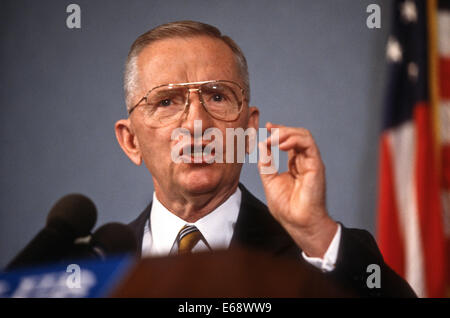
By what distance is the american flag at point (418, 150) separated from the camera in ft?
5.66

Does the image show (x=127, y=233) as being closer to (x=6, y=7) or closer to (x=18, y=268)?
(x=18, y=268)

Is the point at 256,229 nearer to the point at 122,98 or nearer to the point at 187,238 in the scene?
the point at 187,238

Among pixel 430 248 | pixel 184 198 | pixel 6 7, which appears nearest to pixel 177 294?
pixel 184 198

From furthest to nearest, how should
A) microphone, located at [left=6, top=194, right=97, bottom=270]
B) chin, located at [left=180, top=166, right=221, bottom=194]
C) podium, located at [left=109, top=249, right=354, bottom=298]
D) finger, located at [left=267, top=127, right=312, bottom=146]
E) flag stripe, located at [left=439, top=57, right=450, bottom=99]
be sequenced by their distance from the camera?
flag stripe, located at [left=439, top=57, right=450, bottom=99] → chin, located at [left=180, top=166, right=221, bottom=194] → finger, located at [left=267, top=127, right=312, bottom=146] → microphone, located at [left=6, top=194, right=97, bottom=270] → podium, located at [left=109, top=249, right=354, bottom=298]

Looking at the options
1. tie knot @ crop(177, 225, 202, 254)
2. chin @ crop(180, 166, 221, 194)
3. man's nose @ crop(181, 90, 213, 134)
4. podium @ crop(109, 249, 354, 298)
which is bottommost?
podium @ crop(109, 249, 354, 298)

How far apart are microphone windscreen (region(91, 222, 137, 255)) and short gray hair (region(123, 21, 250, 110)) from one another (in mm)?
438

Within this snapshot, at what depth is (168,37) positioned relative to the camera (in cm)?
169

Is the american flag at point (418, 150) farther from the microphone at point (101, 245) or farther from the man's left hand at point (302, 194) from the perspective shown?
the microphone at point (101, 245)

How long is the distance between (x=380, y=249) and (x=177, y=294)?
3.57 ft

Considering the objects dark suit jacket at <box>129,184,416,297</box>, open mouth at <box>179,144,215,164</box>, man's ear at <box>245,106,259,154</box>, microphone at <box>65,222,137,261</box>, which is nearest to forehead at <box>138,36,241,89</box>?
man's ear at <box>245,106,259,154</box>

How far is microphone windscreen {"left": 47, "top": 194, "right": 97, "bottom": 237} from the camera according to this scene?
1451 millimetres

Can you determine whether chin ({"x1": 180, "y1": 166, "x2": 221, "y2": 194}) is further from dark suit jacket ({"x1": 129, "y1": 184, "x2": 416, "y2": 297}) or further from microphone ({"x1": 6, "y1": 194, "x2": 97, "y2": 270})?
microphone ({"x1": 6, "y1": 194, "x2": 97, "y2": 270})

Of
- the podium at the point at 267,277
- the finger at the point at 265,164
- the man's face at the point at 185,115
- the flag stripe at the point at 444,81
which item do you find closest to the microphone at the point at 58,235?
the podium at the point at 267,277
